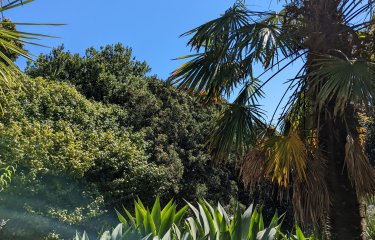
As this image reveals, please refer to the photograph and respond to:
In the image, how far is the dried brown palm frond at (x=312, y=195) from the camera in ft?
21.9

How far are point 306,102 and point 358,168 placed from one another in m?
1.41

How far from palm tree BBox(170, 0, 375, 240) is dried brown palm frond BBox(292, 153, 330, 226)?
1 centimetres

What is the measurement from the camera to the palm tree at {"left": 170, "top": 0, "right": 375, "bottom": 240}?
6461 mm

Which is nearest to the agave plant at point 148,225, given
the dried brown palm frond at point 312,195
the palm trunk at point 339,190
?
the dried brown palm frond at point 312,195

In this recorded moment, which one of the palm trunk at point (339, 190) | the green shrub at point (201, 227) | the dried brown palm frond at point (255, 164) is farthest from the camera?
the dried brown palm frond at point (255, 164)

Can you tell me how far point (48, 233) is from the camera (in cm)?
959

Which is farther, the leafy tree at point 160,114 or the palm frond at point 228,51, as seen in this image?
the leafy tree at point 160,114

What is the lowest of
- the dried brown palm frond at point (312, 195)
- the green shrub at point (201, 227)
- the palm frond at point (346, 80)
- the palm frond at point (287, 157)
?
the green shrub at point (201, 227)

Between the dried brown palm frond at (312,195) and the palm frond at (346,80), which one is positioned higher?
the palm frond at (346,80)

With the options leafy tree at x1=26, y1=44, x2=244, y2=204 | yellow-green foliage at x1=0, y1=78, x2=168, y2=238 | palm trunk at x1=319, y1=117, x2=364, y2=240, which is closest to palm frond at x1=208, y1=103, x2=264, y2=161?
palm trunk at x1=319, y1=117, x2=364, y2=240

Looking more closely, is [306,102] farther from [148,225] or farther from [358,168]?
[148,225]

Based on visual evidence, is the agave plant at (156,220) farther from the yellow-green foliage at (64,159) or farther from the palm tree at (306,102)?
the yellow-green foliage at (64,159)

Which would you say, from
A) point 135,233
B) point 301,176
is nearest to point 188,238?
point 135,233

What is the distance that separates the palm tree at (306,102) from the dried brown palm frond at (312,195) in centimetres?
1
